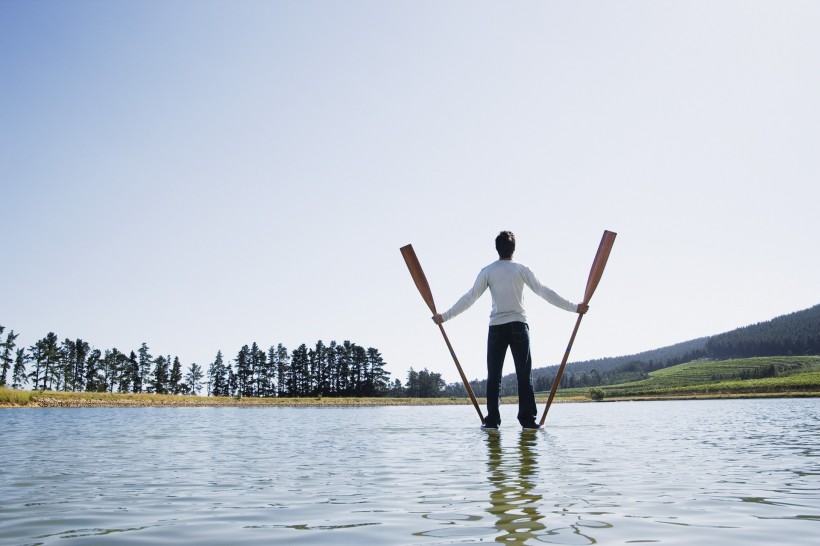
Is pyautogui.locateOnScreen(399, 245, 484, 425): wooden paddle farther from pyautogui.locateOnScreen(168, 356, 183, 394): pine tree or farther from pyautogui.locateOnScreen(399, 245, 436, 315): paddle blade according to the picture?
pyautogui.locateOnScreen(168, 356, 183, 394): pine tree

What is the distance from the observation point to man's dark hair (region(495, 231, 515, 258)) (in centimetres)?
1126

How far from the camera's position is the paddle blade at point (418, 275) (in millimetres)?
11751

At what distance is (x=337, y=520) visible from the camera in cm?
357

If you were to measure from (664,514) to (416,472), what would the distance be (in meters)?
2.64

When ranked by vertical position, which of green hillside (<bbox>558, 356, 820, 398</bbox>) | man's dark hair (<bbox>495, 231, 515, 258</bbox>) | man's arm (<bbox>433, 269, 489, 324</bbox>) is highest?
man's dark hair (<bbox>495, 231, 515, 258</bbox>)

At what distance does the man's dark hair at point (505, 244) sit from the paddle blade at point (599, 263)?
1590 mm

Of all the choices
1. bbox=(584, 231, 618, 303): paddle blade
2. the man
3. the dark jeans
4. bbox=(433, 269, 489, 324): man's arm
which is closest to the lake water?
the dark jeans

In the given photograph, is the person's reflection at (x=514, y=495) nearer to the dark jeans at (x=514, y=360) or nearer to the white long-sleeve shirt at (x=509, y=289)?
the dark jeans at (x=514, y=360)

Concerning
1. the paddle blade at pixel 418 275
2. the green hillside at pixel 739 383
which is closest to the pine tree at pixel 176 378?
the green hillside at pixel 739 383

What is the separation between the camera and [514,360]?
10.8m

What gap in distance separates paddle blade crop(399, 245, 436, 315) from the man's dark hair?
62.6 inches

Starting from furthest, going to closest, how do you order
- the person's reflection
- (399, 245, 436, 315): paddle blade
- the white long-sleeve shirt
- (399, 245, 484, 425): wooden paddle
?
1. (399, 245, 436, 315): paddle blade
2. (399, 245, 484, 425): wooden paddle
3. the white long-sleeve shirt
4. the person's reflection

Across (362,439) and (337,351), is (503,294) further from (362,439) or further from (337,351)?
(337,351)

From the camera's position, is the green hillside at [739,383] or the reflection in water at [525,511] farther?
the green hillside at [739,383]
